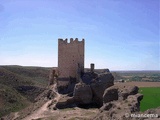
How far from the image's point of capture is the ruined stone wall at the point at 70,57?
38.3 meters

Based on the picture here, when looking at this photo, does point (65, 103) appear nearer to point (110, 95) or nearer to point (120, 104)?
point (110, 95)

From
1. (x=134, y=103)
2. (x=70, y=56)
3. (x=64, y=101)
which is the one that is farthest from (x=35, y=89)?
(x=134, y=103)

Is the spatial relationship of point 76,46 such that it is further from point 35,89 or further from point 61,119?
point 35,89

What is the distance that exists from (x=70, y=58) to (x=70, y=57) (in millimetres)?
142

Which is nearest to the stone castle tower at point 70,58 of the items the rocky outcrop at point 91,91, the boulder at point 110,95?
the rocky outcrop at point 91,91

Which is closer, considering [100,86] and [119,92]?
[119,92]

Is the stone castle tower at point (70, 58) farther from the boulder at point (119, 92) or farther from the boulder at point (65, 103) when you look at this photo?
the boulder at point (119, 92)

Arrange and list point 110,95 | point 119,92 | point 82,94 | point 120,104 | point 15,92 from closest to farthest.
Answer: point 120,104 < point 119,92 < point 110,95 < point 82,94 < point 15,92

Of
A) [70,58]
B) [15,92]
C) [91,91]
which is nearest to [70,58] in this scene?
[70,58]

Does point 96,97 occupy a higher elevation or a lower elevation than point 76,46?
lower

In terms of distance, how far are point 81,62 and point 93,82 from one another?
18.7 feet

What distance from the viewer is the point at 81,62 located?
3841 centimetres

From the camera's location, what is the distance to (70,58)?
3844 centimetres

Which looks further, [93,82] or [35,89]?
[35,89]
